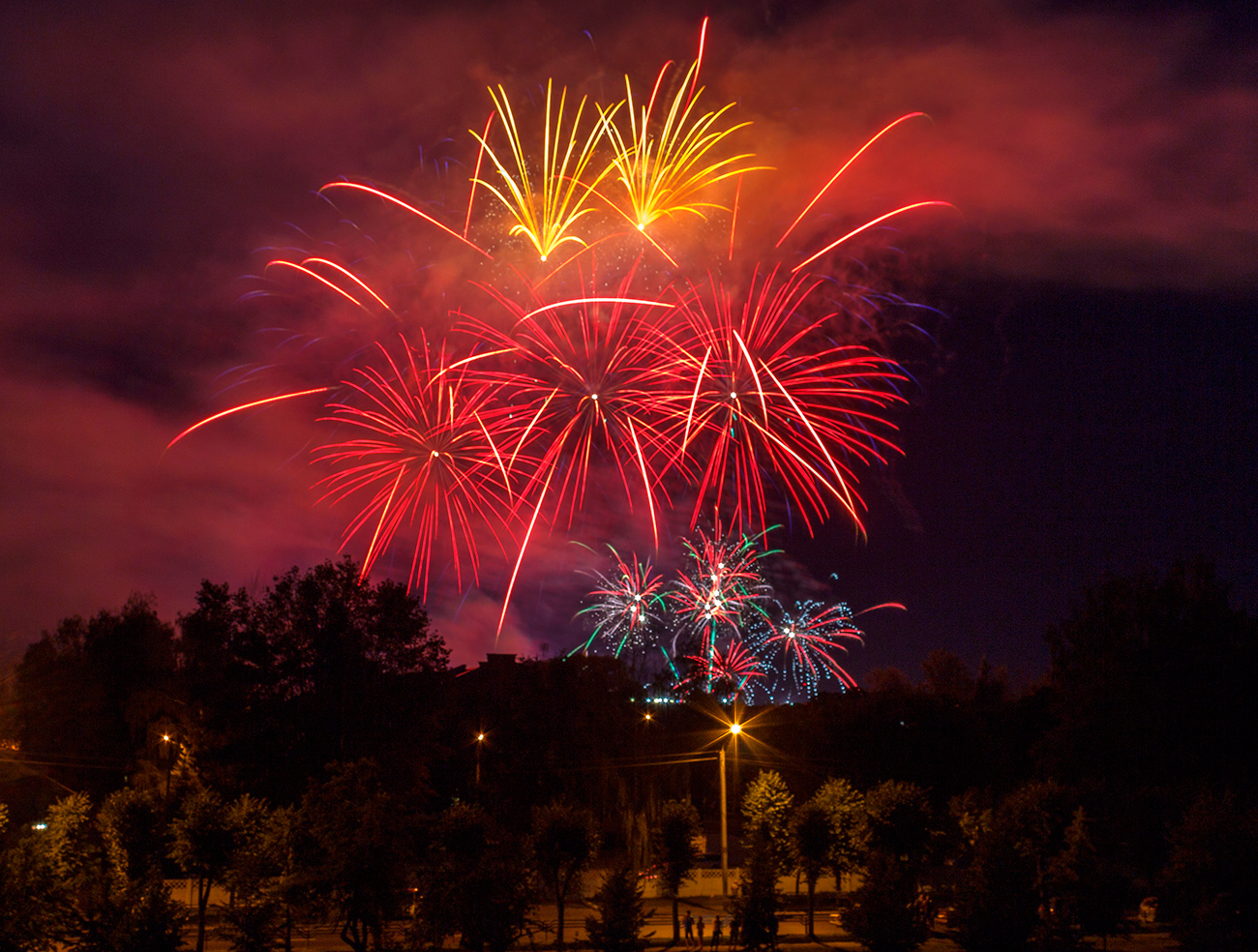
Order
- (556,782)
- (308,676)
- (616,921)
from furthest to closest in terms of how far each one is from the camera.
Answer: (556,782) < (308,676) < (616,921)

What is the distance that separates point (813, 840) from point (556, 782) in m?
18.7

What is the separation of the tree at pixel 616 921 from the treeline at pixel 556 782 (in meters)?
0.13

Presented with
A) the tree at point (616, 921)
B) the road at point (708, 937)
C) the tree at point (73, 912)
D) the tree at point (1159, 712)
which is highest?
the tree at point (1159, 712)

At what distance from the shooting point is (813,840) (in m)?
33.4

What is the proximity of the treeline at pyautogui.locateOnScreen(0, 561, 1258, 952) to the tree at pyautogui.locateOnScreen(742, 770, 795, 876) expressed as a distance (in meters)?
0.11

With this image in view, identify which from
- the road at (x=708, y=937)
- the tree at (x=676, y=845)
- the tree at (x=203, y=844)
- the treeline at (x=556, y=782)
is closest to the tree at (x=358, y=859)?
the treeline at (x=556, y=782)

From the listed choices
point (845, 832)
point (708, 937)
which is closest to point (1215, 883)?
point (845, 832)

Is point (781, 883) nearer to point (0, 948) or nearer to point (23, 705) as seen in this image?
point (0, 948)

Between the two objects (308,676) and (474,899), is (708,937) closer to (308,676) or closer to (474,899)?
(474,899)

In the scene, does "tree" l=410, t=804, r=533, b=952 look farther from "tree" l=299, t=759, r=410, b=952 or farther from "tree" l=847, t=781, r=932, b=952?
"tree" l=847, t=781, r=932, b=952

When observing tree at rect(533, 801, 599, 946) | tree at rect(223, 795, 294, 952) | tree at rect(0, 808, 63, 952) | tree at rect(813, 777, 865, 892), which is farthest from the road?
tree at rect(0, 808, 63, 952)

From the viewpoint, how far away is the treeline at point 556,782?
22391 millimetres

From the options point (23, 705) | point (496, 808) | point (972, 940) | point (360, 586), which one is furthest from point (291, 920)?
point (23, 705)

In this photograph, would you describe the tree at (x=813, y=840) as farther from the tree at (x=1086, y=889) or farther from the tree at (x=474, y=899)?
the tree at (x=474, y=899)
